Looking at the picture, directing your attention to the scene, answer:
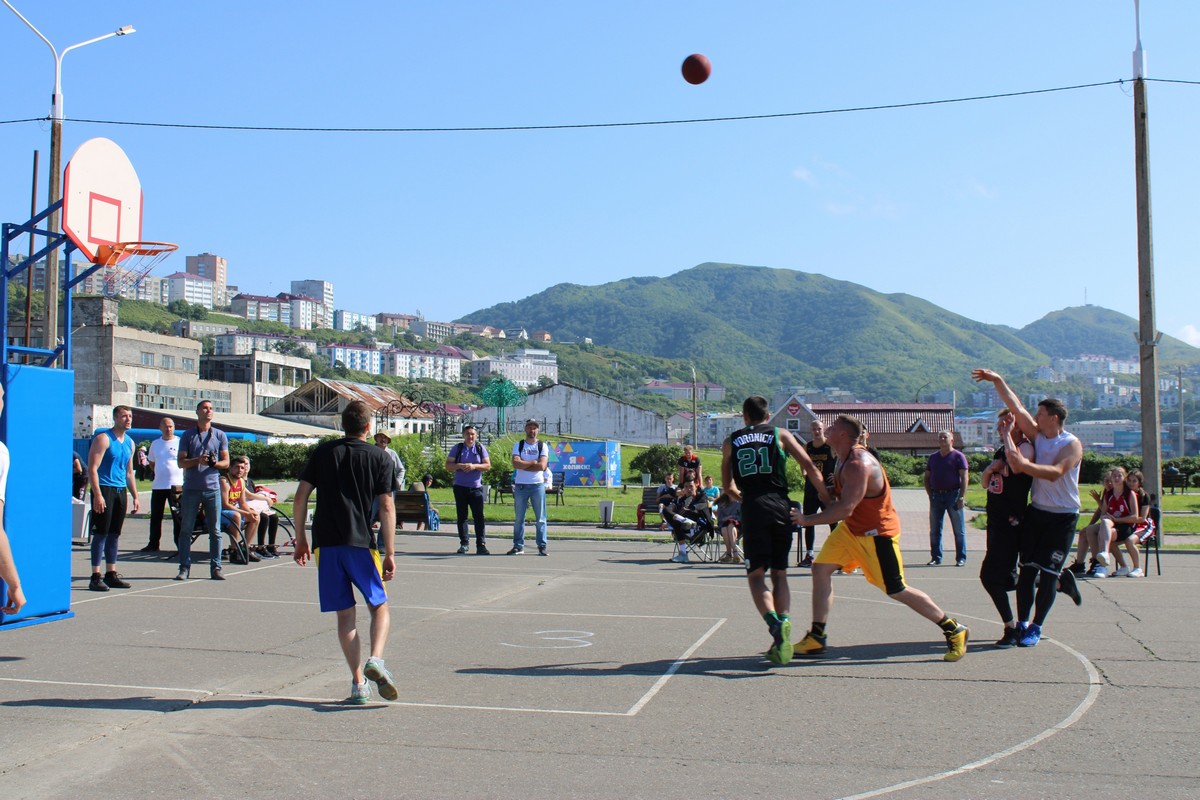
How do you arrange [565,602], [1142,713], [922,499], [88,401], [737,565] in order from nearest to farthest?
[1142,713]
[565,602]
[737,565]
[922,499]
[88,401]

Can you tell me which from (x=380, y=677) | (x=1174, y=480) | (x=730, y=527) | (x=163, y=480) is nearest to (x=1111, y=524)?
(x=730, y=527)

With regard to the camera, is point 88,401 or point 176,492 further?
point 88,401

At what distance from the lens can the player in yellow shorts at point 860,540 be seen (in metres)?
8.12

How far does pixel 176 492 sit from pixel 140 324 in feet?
589

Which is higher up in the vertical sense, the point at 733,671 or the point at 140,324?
the point at 140,324

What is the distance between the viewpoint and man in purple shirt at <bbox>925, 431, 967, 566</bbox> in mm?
15672

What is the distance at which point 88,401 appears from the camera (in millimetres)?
81562

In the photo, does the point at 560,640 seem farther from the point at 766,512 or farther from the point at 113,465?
the point at 113,465

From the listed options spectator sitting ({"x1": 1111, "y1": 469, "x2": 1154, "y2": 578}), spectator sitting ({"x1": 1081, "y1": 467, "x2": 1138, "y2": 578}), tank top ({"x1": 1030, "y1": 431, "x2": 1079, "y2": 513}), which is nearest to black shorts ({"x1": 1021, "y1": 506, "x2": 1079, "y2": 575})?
tank top ({"x1": 1030, "y1": 431, "x2": 1079, "y2": 513})

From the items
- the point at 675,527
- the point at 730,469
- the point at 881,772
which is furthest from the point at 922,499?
the point at 881,772

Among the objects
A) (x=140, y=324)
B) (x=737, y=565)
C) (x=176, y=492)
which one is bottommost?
(x=737, y=565)

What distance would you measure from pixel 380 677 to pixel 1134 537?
11398 mm

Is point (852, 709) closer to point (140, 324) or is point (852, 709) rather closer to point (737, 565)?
point (737, 565)

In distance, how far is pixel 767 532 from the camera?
8.14 m
